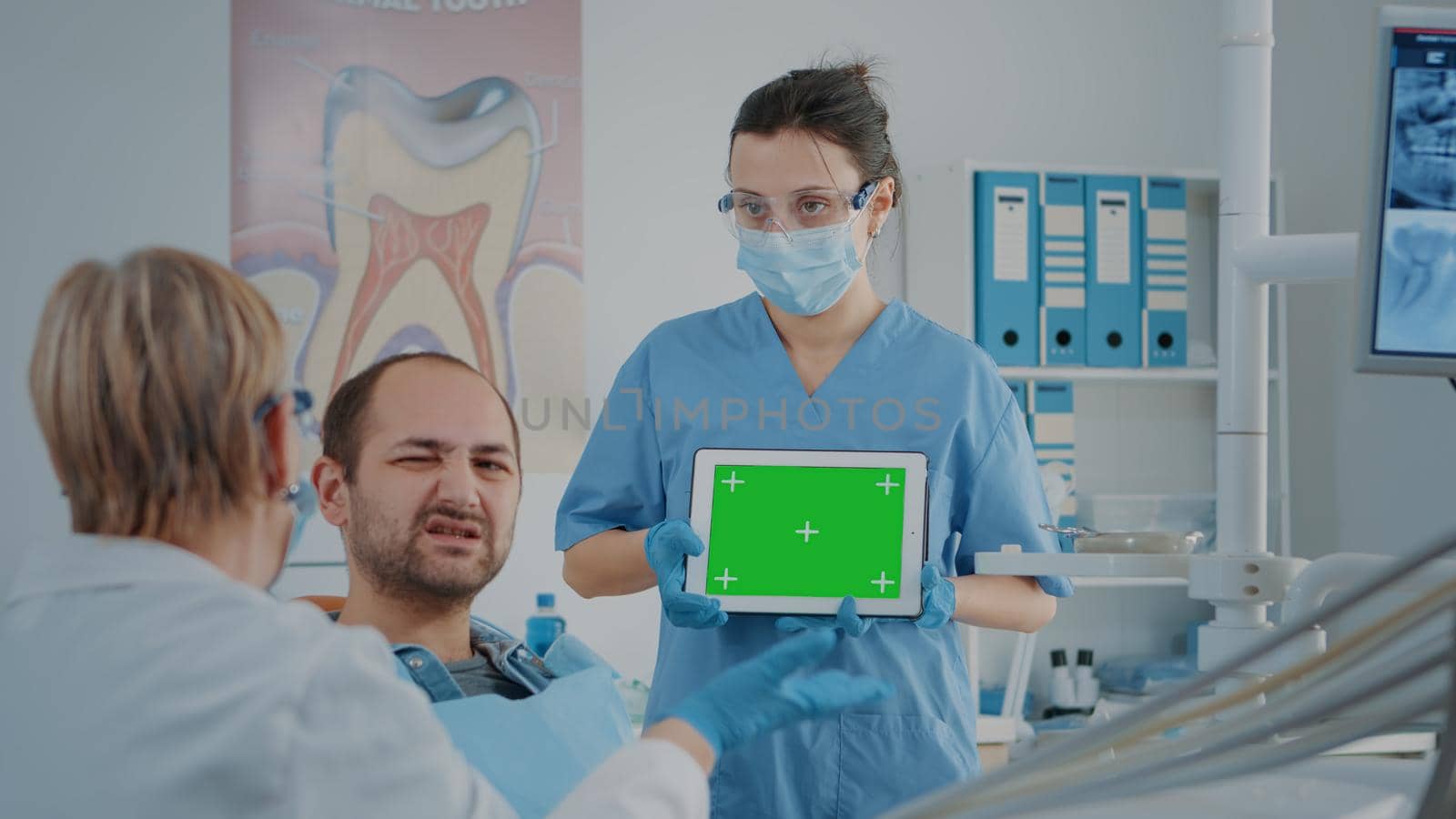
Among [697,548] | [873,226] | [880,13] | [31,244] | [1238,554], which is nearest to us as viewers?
[1238,554]

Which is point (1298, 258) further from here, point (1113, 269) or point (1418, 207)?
point (1113, 269)

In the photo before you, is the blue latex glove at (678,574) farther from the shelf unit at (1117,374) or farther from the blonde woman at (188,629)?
the shelf unit at (1117,374)

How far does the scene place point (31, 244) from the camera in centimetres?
295

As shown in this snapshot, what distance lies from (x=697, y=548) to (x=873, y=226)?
0.52 meters

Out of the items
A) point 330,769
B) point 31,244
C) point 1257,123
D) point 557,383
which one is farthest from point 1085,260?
point 330,769

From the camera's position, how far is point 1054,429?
10.3 feet

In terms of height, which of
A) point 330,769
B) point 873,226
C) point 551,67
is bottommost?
point 330,769

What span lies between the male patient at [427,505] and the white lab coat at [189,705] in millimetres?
620

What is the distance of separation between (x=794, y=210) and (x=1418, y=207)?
837mm

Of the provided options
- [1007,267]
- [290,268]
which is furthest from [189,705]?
[1007,267]

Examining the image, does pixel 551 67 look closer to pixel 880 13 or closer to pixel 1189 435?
pixel 880 13

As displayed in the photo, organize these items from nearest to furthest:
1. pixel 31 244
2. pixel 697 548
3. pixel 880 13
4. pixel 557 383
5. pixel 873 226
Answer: pixel 697 548 → pixel 873 226 → pixel 31 244 → pixel 557 383 → pixel 880 13

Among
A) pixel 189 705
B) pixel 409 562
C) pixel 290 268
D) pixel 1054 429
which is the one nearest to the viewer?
pixel 189 705

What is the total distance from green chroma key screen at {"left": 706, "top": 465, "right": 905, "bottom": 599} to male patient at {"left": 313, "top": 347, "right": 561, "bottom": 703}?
248 millimetres
